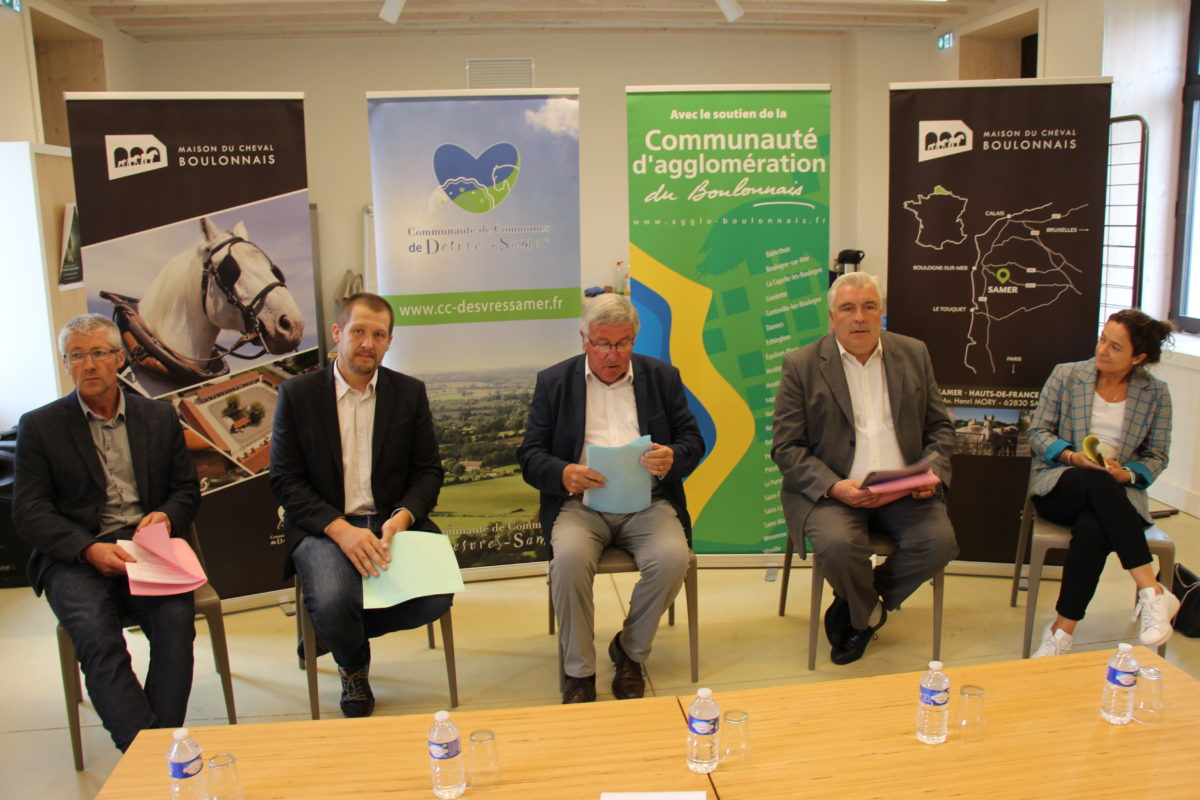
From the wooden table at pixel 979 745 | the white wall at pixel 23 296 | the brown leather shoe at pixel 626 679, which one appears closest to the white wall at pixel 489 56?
the white wall at pixel 23 296

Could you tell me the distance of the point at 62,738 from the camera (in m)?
2.99

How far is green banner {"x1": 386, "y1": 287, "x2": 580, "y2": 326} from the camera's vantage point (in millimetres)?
3867

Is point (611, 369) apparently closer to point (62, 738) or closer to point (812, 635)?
point (812, 635)

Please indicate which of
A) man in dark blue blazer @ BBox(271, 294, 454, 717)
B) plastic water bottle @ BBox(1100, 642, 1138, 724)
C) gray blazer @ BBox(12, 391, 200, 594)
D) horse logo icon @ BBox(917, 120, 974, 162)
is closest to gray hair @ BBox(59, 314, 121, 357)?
gray blazer @ BBox(12, 391, 200, 594)

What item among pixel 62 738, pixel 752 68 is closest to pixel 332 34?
pixel 752 68

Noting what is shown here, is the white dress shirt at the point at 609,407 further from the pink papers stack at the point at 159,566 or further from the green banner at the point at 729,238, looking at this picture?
the pink papers stack at the point at 159,566

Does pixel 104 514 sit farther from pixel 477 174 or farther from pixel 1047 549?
pixel 1047 549

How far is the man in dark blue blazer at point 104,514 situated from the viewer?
2.64m

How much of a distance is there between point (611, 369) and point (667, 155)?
42.8 inches

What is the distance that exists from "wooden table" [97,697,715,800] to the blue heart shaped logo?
7.63ft

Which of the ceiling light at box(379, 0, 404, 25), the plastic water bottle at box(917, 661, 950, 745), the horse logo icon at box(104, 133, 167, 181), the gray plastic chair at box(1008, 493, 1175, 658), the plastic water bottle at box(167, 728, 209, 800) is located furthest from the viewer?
the ceiling light at box(379, 0, 404, 25)

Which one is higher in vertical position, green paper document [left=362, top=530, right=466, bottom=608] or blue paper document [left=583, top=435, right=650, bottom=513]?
blue paper document [left=583, top=435, right=650, bottom=513]

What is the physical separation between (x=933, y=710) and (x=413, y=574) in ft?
5.32

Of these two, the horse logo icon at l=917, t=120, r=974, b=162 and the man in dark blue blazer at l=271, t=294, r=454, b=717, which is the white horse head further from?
the horse logo icon at l=917, t=120, r=974, b=162
